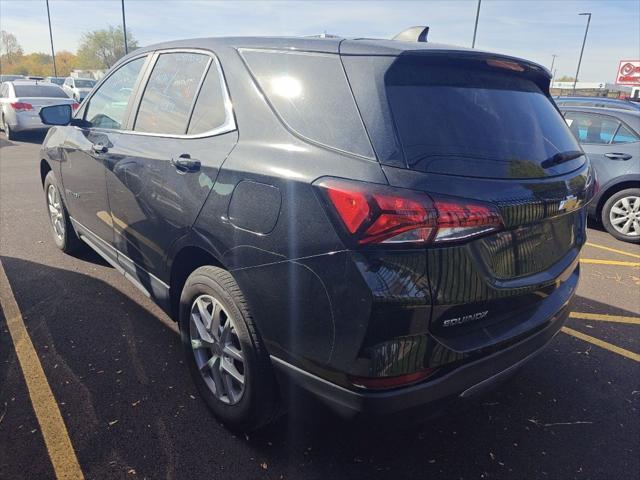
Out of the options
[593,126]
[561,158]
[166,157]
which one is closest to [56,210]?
[166,157]

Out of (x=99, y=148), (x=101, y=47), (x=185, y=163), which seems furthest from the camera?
(x=101, y=47)

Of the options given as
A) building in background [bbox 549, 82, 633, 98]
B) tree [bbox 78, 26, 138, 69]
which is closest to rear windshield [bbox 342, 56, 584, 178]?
building in background [bbox 549, 82, 633, 98]

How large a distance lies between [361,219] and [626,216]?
6.07 m

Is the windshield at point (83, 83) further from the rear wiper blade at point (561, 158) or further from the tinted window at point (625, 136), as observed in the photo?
the rear wiper blade at point (561, 158)

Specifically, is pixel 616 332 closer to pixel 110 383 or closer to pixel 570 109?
pixel 110 383

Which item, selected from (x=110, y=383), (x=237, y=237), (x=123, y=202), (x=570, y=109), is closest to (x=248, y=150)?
(x=237, y=237)

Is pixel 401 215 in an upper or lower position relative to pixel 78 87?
upper

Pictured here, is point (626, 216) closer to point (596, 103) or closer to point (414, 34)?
point (596, 103)

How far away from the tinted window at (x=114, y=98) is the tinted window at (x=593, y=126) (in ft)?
18.3

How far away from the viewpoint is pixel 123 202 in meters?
3.03

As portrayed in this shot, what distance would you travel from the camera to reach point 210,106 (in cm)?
240

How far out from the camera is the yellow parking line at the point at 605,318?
3783 millimetres

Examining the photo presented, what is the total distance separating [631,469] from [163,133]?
2.94 metres

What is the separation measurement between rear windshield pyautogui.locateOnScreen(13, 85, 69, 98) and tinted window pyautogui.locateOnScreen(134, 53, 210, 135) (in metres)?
13.1
